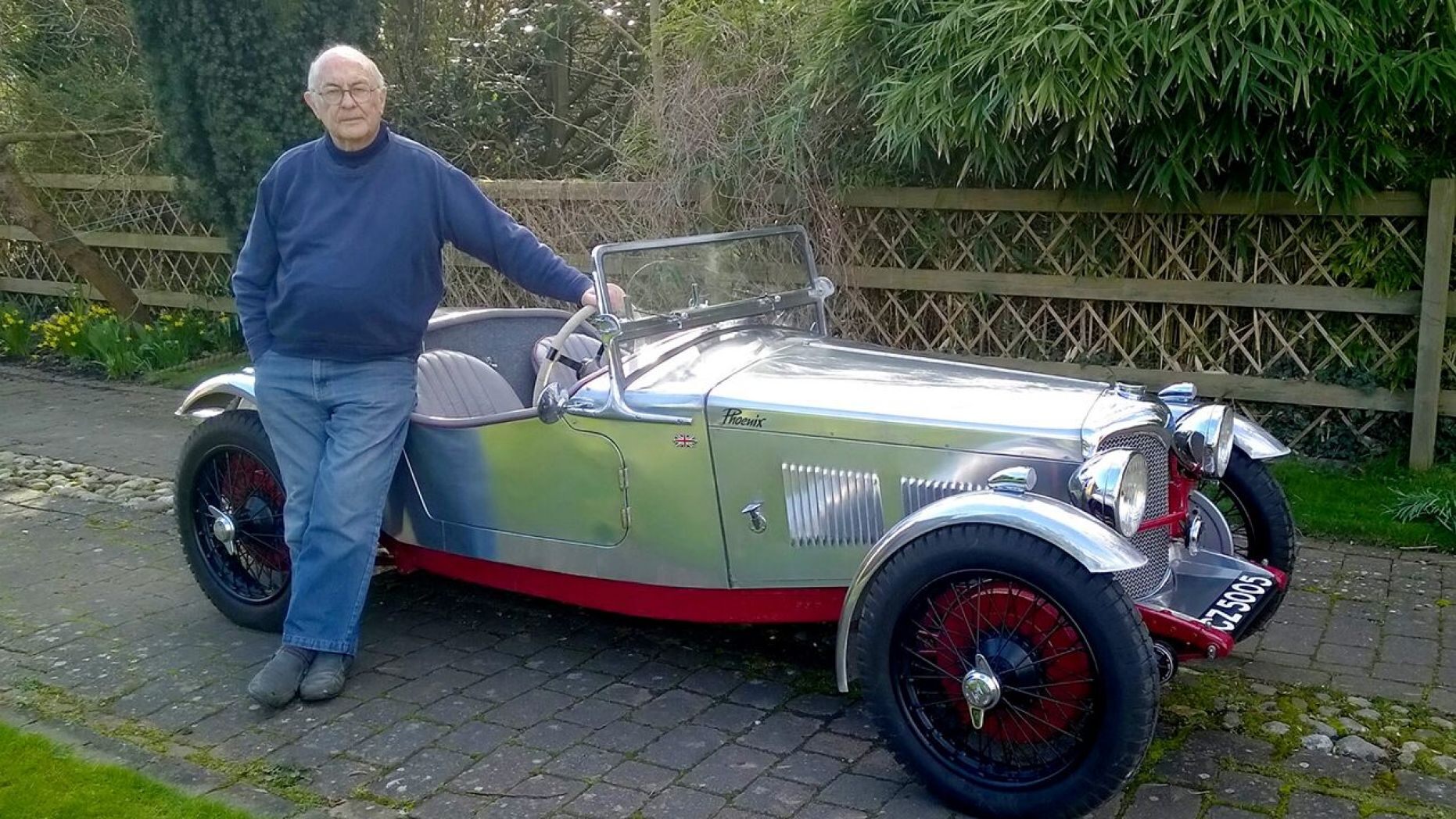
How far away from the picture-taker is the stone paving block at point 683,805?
3150 millimetres

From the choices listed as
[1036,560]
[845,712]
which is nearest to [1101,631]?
[1036,560]

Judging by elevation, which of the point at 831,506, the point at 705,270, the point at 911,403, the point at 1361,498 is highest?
the point at 705,270

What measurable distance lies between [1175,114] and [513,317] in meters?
2.91

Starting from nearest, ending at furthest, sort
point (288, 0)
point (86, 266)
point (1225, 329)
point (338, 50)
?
point (338, 50) < point (1225, 329) < point (288, 0) < point (86, 266)

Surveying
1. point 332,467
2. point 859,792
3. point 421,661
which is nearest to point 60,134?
point 332,467

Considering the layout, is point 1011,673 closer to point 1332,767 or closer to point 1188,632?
point 1188,632

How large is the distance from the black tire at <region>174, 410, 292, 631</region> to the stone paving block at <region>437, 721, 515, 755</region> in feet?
3.42

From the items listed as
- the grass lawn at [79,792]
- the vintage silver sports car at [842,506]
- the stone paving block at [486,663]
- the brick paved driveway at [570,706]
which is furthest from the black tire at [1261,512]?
the grass lawn at [79,792]

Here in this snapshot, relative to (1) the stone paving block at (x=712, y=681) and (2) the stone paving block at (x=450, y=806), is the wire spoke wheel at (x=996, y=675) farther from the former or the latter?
(2) the stone paving block at (x=450, y=806)

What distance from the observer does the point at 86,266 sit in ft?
32.2

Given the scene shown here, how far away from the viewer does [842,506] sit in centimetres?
346

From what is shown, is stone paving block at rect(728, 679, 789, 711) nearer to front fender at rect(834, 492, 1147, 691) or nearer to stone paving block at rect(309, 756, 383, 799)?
front fender at rect(834, 492, 1147, 691)

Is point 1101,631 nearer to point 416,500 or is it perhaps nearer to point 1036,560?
point 1036,560

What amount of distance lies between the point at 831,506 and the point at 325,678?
167 centimetres
